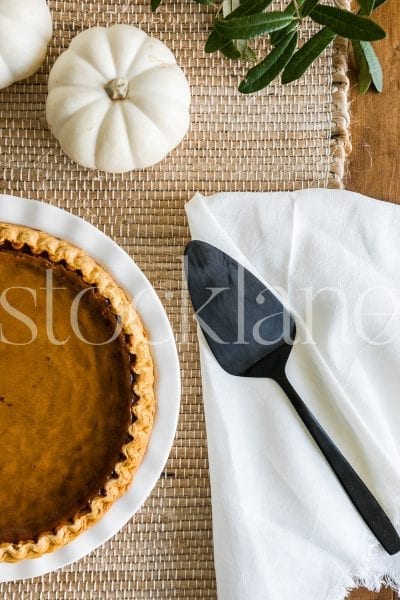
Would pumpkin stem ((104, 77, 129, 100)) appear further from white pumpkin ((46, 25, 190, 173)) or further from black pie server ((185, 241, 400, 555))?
black pie server ((185, 241, 400, 555))

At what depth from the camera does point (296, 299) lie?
129 cm

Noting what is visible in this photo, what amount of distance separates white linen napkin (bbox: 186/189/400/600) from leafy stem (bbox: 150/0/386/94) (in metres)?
0.21

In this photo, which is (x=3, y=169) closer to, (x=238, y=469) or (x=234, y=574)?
(x=238, y=469)

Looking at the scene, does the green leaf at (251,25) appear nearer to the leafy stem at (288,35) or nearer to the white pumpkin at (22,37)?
the leafy stem at (288,35)

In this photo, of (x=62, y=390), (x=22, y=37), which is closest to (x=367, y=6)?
(x=22, y=37)

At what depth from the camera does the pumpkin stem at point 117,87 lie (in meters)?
1.16

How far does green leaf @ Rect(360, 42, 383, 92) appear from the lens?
126 cm

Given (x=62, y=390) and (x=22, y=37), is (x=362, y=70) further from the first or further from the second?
(x=62, y=390)

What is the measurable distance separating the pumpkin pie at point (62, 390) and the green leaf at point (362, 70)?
0.56 m

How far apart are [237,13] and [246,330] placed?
50 centimetres

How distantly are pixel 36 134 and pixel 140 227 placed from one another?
0.24 metres

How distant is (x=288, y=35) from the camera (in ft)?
3.90

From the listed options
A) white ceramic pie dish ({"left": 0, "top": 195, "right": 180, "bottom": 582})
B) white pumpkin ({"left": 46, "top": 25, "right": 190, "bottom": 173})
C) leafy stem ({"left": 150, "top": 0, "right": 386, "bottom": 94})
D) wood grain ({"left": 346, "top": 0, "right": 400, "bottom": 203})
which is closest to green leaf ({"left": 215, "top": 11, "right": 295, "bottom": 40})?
leafy stem ({"left": 150, "top": 0, "right": 386, "bottom": 94})

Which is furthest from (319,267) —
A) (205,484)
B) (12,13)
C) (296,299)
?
(12,13)
